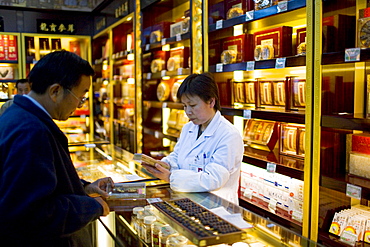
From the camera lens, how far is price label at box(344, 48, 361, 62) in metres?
2.37

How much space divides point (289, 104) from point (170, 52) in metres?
2.14

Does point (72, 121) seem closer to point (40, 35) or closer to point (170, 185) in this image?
point (40, 35)

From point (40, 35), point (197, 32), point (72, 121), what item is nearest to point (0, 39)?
point (40, 35)

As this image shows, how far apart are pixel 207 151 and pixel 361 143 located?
1.09m

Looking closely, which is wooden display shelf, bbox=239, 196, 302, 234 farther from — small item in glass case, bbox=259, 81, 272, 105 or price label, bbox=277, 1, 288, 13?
price label, bbox=277, 1, 288, 13

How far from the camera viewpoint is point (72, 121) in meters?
8.01

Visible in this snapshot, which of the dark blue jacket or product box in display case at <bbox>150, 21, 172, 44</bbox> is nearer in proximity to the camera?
the dark blue jacket

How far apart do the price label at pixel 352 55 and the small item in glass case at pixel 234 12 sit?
136cm

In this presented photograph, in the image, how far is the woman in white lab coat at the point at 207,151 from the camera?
214cm

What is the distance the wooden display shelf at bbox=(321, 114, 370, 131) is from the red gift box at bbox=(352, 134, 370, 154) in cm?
14

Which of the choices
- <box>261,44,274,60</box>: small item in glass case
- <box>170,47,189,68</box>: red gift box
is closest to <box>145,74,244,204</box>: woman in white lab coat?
<box>261,44,274,60</box>: small item in glass case

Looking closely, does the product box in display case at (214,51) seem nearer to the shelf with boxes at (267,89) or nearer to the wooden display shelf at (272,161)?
the shelf with boxes at (267,89)

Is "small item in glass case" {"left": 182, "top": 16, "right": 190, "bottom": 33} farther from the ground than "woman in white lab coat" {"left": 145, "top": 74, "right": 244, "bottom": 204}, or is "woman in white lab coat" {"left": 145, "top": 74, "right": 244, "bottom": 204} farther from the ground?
"small item in glass case" {"left": 182, "top": 16, "right": 190, "bottom": 33}

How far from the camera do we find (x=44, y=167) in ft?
4.09
